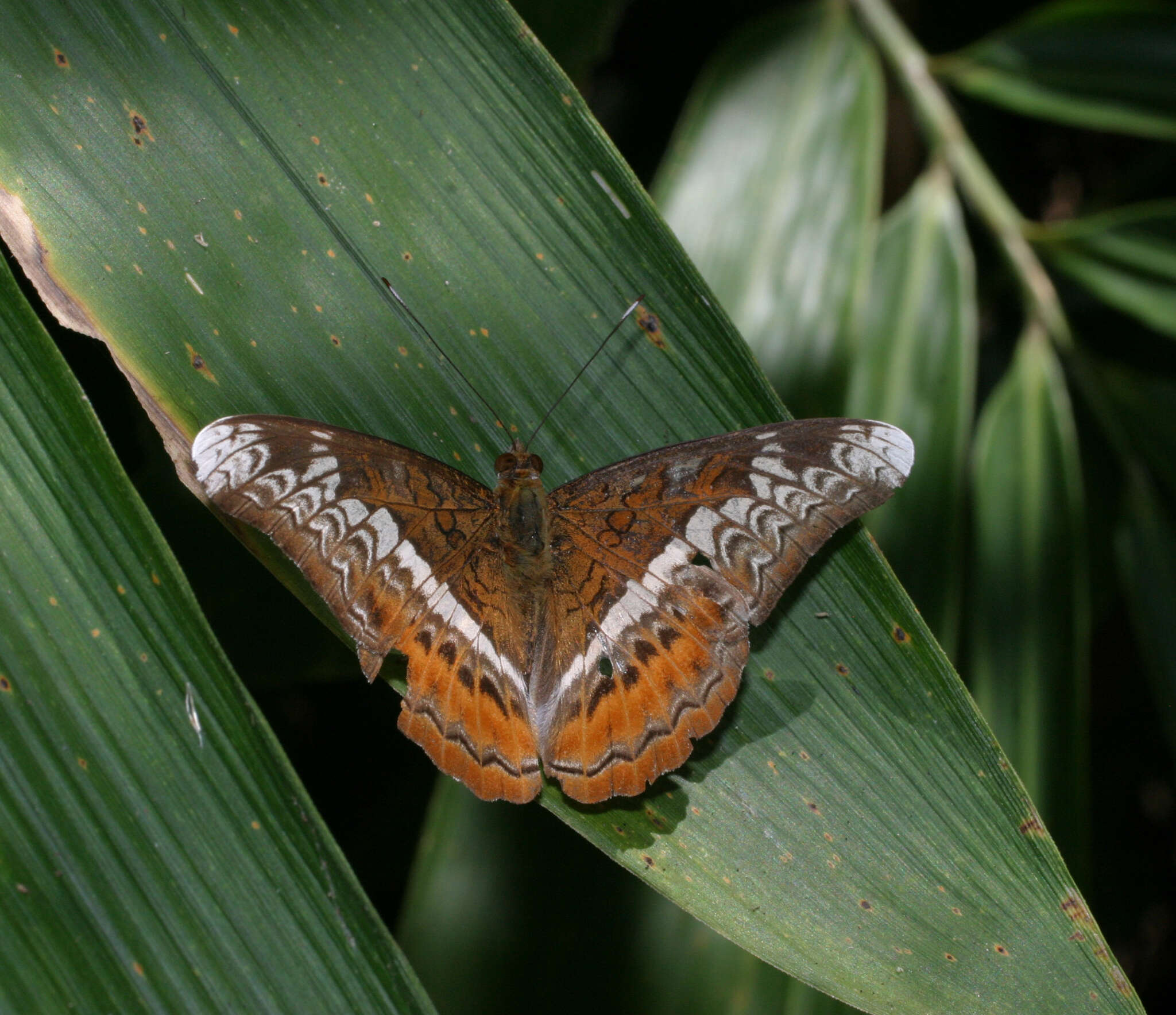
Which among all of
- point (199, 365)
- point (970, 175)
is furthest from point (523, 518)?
point (970, 175)

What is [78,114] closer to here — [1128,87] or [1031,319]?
[1031,319]

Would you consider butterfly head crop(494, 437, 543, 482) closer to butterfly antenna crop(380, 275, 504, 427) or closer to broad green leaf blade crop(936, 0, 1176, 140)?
butterfly antenna crop(380, 275, 504, 427)

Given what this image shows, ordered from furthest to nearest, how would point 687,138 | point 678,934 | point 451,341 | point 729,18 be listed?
point 729,18 → point 687,138 → point 678,934 → point 451,341

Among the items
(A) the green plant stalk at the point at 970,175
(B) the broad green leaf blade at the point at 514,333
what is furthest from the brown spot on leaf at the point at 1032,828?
(A) the green plant stalk at the point at 970,175

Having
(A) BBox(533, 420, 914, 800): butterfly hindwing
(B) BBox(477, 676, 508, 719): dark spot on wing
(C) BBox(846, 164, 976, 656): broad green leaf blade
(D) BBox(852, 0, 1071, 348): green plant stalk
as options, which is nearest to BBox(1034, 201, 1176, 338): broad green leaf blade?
(D) BBox(852, 0, 1071, 348): green plant stalk

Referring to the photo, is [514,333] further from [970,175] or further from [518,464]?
[970,175]

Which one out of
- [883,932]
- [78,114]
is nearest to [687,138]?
[78,114]
